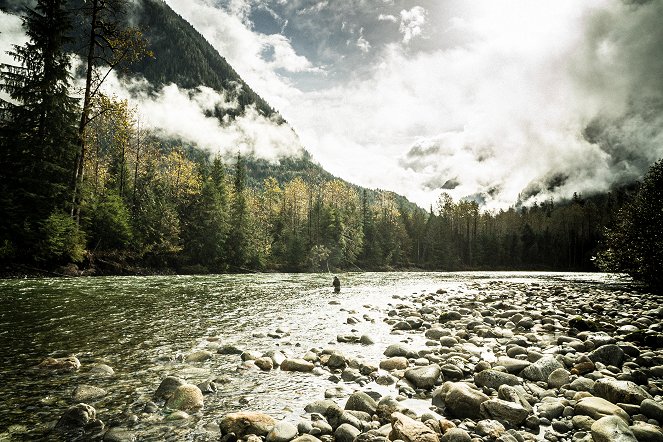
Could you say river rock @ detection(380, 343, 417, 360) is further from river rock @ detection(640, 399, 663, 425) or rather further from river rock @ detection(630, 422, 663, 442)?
river rock @ detection(630, 422, 663, 442)

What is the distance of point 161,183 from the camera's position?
44969mm

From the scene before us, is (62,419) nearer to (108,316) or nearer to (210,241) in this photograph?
(108,316)

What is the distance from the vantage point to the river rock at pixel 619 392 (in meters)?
4.71

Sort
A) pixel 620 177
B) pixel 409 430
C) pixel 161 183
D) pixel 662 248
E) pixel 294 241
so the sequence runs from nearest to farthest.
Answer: pixel 409 430, pixel 662 248, pixel 161 183, pixel 294 241, pixel 620 177

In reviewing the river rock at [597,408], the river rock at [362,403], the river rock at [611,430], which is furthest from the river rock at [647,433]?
the river rock at [362,403]

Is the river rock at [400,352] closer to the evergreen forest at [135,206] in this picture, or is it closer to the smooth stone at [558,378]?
the smooth stone at [558,378]

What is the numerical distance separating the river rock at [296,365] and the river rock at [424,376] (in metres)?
2.03

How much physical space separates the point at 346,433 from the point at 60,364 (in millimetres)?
5912

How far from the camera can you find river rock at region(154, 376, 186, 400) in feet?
17.0

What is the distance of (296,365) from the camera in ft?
22.3

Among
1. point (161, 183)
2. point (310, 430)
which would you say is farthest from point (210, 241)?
point (310, 430)

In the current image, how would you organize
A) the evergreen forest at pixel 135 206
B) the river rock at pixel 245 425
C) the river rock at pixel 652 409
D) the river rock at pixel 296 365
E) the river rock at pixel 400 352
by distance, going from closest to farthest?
the river rock at pixel 245 425
the river rock at pixel 652 409
the river rock at pixel 296 365
the river rock at pixel 400 352
the evergreen forest at pixel 135 206

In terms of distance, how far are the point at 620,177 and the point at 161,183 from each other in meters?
247

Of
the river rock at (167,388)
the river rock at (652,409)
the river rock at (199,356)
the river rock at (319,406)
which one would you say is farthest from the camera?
the river rock at (199,356)
